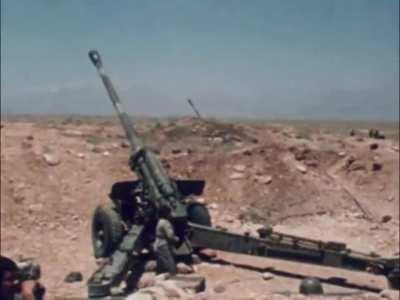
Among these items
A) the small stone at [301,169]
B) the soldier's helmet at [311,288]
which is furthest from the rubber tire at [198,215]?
the small stone at [301,169]

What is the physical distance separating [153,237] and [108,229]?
0.65 metres

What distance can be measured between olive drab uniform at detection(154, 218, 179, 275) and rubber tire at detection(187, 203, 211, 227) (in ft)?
3.35


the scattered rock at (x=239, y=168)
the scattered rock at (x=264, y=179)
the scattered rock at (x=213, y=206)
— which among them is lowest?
the scattered rock at (x=213, y=206)

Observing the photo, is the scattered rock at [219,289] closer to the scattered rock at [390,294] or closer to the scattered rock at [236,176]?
the scattered rock at [390,294]

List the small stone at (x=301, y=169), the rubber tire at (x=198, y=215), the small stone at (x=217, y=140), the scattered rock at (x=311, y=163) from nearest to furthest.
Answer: the rubber tire at (x=198, y=215) < the small stone at (x=301, y=169) < the scattered rock at (x=311, y=163) < the small stone at (x=217, y=140)

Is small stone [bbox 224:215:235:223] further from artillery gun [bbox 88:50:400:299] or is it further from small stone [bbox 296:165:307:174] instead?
artillery gun [bbox 88:50:400:299]

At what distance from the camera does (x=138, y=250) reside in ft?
38.6

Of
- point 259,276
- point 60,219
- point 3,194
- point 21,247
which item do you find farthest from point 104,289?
point 3,194

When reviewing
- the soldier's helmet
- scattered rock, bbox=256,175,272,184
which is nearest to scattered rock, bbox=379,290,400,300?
the soldier's helmet

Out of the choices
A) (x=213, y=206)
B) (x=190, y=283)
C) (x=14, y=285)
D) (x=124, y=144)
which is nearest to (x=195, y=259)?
(x=190, y=283)

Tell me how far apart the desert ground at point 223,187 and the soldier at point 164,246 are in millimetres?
629

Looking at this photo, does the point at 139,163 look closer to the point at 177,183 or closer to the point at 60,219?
the point at 177,183

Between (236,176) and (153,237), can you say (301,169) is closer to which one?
(236,176)

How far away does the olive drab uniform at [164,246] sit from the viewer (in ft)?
37.2
